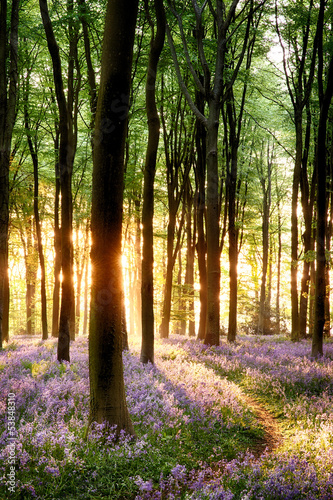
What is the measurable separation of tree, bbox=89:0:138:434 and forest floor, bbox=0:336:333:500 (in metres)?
0.70

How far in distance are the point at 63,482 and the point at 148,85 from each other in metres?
8.87

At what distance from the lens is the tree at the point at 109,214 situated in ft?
14.6

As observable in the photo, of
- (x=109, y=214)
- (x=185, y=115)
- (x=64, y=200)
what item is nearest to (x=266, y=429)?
(x=109, y=214)

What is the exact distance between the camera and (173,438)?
5.05m

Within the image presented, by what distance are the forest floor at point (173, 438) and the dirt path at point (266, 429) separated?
0.02 metres

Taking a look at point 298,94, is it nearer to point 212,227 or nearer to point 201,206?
point 201,206

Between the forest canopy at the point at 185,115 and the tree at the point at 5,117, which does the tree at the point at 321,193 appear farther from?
the tree at the point at 5,117

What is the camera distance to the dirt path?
5.36 metres

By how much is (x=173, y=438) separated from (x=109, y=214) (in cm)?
342

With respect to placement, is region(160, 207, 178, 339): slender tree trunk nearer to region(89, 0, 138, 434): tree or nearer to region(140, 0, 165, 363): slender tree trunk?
region(140, 0, 165, 363): slender tree trunk

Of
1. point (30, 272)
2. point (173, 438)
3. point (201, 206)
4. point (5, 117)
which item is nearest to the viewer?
point (173, 438)

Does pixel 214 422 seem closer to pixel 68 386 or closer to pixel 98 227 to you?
pixel 68 386

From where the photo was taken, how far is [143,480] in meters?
3.95

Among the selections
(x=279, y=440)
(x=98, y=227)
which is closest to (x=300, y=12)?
(x=98, y=227)
